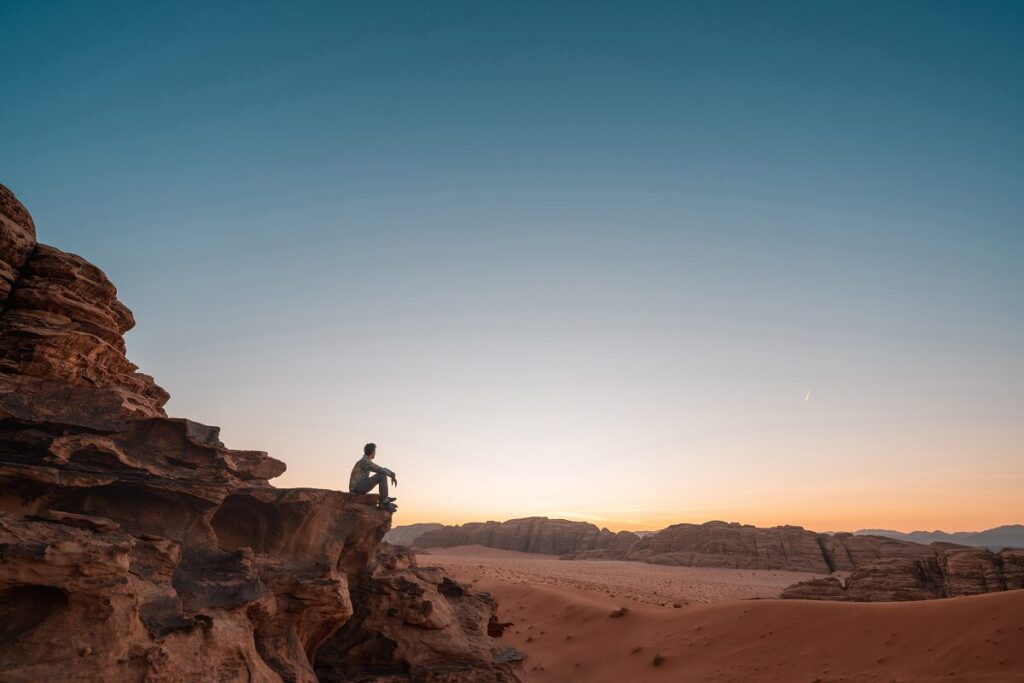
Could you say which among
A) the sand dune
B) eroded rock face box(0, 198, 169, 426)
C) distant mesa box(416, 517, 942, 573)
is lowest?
the sand dune

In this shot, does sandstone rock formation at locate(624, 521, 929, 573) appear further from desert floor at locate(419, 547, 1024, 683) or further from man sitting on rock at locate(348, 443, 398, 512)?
man sitting on rock at locate(348, 443, 398, 512)

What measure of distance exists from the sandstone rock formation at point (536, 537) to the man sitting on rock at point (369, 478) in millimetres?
81234

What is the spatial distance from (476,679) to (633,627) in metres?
13.2

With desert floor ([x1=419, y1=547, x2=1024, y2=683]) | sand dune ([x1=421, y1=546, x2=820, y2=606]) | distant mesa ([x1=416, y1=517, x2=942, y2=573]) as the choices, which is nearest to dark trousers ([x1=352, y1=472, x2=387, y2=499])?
desert floor ([x1=419, y1=547, x2=1024, y2=683])

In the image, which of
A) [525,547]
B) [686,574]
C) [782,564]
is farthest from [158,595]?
[525,547]

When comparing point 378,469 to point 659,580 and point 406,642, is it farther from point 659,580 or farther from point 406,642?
point 659,580

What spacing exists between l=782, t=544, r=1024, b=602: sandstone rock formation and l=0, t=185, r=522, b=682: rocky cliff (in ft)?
76.6

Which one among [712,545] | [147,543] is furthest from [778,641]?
[712,545]

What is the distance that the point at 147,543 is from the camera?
30.7 ft

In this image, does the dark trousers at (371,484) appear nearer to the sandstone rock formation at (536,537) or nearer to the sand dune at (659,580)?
the sand dune at (659,580)

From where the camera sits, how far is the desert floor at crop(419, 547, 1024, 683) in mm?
15641

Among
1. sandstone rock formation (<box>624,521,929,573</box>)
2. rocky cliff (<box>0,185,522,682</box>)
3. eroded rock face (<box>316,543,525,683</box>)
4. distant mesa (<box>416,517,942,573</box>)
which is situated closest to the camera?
rocky cliff (<box>0,185,522,682</box>)

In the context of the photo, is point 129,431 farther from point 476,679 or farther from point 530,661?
point 530,661

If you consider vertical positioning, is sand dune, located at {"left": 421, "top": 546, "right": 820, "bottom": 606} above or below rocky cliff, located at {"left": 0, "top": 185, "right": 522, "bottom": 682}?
below
